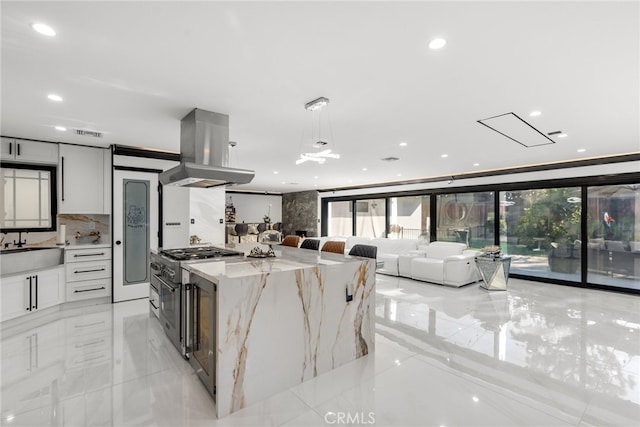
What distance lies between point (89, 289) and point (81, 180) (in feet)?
5.63

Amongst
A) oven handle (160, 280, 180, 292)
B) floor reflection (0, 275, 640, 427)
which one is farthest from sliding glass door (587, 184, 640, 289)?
oven handle (160, 280, 180, 292)

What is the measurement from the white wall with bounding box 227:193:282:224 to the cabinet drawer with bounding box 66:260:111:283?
27.5 feet

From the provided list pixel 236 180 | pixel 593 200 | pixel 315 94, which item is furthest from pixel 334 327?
pixel 593 200

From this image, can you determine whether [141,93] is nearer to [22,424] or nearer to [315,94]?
[315,94]

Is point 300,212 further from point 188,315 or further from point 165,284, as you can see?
point 188,315

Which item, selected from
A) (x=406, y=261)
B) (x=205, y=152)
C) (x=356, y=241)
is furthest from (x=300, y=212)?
(x=205, y=152)

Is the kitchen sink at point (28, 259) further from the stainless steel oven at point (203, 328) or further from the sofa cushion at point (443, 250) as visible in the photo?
the sofa cushion at point (443, 250)

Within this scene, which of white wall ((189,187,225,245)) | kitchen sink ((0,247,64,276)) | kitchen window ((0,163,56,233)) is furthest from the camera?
white wall ((189,187,225,245))

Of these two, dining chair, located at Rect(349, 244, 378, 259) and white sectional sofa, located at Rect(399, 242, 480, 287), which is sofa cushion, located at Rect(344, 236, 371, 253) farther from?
dining chair, located at Rect(349, 244, 378, 259)

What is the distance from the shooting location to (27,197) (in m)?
4.67

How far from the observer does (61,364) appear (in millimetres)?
2822

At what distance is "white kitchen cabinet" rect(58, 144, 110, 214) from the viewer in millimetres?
4667

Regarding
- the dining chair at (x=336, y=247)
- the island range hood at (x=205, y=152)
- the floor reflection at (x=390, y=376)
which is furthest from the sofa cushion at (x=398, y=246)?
the island range hood at (x=205, y=152)

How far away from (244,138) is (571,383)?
14.8 feet
